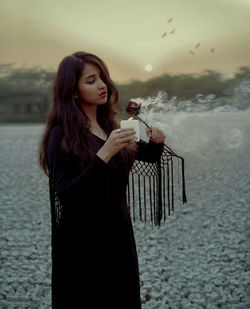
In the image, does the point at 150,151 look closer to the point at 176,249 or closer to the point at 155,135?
the point at 155,135

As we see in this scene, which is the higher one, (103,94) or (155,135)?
(103,94)

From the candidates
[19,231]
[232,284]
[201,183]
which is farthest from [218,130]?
[232,284]

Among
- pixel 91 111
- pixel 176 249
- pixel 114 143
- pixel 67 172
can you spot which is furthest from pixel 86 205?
pixel 176 249

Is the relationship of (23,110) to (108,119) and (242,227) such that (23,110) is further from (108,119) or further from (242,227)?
(108,119)

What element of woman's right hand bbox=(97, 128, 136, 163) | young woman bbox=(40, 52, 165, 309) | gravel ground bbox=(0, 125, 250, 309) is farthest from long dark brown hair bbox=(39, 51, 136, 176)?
gravel ground bbox=(0, 125, 250, 309)

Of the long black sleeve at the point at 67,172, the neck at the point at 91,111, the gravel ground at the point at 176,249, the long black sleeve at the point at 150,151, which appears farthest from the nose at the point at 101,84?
the gravel ground at the point at 176,249

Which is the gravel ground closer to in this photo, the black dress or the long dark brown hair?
the black dress

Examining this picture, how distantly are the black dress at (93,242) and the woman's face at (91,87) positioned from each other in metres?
0.16

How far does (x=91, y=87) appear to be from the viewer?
5.33 ft

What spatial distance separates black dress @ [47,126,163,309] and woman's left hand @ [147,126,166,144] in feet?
0.69

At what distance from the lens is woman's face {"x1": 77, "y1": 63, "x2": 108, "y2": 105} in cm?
163

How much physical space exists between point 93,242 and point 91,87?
61 cm

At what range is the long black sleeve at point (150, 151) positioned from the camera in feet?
6.02

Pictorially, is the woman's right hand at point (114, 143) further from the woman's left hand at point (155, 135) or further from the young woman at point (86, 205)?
the woman's left hand at point (155, 135)
